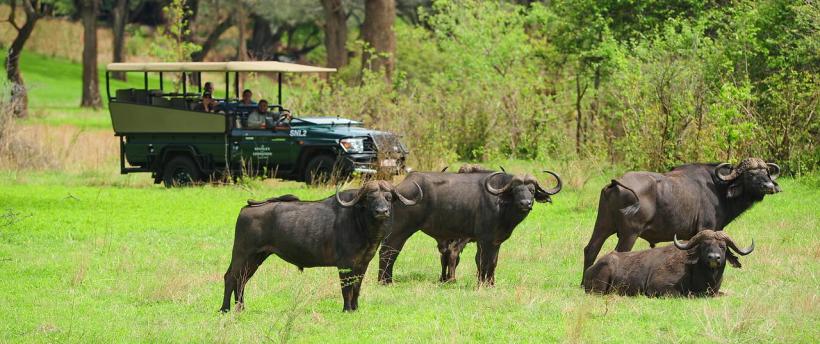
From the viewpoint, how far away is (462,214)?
15062 millimetres

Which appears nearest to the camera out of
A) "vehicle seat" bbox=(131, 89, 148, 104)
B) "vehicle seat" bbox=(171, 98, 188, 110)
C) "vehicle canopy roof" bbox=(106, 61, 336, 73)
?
"vehicle canopy roof" bbox=(106, 61, 336, 73)

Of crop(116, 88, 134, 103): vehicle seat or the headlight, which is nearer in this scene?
the headlight

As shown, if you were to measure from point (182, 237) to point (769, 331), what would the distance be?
10.2 metres

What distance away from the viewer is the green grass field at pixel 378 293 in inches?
453

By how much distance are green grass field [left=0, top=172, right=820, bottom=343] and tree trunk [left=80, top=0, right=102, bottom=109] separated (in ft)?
105

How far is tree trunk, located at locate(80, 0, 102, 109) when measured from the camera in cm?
5250

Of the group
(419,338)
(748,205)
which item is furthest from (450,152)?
(419,338)

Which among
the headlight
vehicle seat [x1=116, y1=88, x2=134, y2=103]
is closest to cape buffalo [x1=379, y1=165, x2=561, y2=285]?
the headlight

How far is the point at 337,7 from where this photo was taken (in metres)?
49.8

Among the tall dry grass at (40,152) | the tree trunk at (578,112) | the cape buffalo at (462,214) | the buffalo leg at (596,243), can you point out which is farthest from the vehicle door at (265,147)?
the buffalo leg at (596,243)

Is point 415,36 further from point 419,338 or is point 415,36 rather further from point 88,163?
point 419,338

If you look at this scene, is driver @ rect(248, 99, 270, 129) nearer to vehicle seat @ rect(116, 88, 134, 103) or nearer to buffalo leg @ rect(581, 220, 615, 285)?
vehicle seat @ rect(116, 88, 134, 103)

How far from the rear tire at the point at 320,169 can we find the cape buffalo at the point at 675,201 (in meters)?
10.4

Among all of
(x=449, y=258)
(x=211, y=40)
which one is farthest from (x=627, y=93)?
(x=211, y=40)
